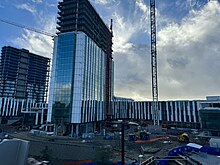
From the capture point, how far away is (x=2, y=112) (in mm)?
111438

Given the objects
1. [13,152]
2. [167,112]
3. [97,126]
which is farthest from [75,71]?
[167,112]

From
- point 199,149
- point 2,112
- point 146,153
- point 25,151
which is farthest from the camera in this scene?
point 2,112

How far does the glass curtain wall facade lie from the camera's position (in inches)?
2562

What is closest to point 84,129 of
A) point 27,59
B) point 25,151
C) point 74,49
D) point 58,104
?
point 58,104

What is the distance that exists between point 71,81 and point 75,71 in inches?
175

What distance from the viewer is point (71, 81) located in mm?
66500

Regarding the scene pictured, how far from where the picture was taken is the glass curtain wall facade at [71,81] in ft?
213

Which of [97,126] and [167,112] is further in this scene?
[167,112]

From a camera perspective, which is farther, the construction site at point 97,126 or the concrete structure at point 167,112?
the concrete structure at point 167,112

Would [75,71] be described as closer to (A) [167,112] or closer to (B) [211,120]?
(B) [211,120]

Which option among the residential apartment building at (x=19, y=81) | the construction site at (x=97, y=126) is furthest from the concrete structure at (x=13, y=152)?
the residential apartment building at (x=19, y=81)

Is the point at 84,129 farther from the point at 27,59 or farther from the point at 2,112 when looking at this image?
the point at 27,59

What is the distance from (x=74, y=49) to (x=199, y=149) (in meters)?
59.5

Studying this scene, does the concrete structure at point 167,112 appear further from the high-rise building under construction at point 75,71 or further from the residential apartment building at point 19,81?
the residential apartment building at point 19,81
